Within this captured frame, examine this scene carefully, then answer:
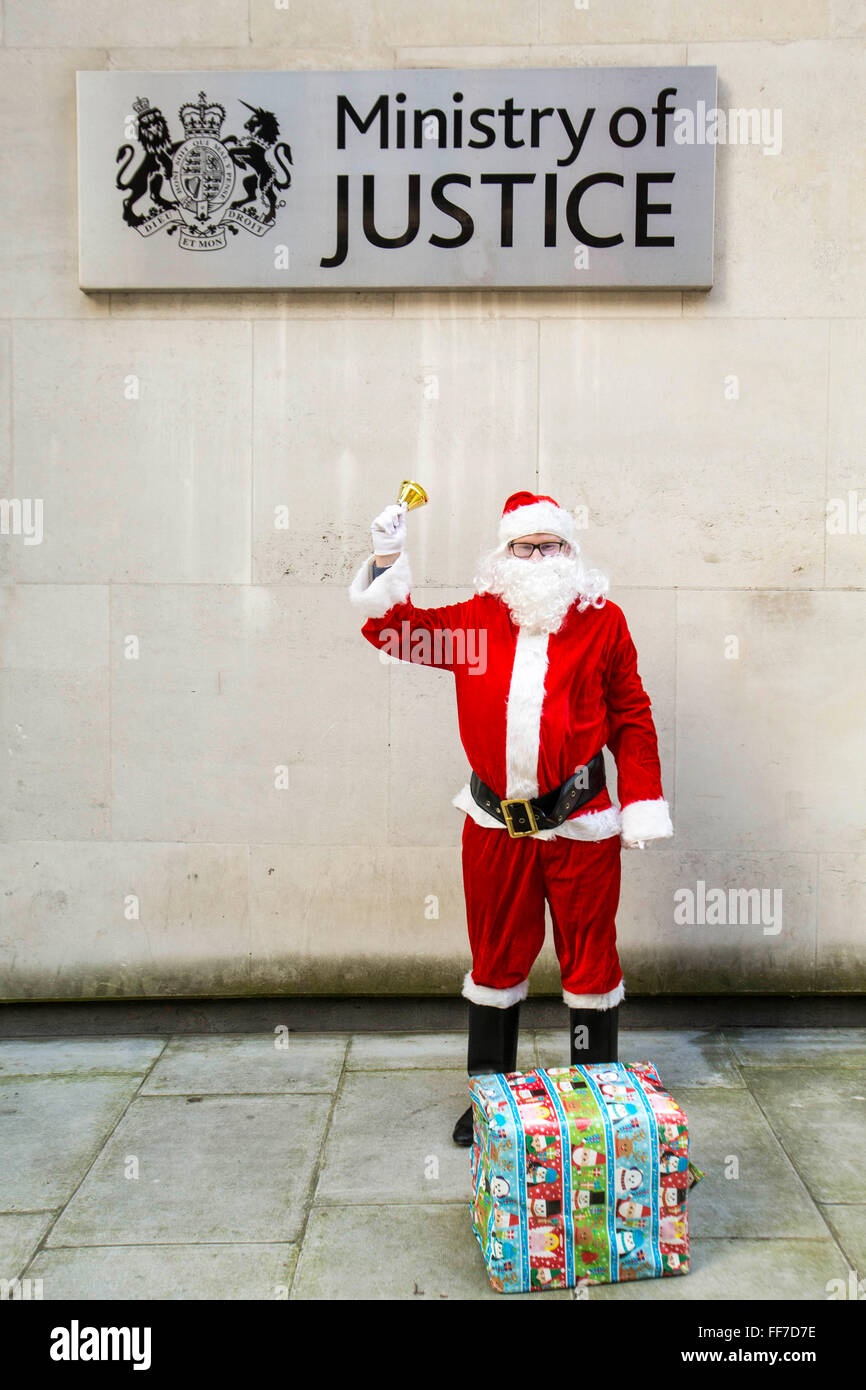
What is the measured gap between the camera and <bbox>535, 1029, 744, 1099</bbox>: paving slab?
408 centimetres

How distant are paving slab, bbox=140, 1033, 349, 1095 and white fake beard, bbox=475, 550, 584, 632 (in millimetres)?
1900

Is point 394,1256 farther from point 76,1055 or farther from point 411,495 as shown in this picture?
point 411,495

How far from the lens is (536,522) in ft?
11.0

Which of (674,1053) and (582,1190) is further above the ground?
(582,1190)

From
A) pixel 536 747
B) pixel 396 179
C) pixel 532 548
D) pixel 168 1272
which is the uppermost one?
pixel 396 179

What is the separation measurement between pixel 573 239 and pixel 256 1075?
133 inches

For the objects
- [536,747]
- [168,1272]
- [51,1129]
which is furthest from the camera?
[51,1129]

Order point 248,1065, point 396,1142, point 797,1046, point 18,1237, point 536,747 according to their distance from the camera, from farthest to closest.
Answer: point 797,1046, point 248,1065, point 396,1142, point 536,747, point 18,1237

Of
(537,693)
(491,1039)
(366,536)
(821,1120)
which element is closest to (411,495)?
(537,693)

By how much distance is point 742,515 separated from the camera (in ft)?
14.5

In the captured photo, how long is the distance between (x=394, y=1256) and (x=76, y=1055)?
191cm

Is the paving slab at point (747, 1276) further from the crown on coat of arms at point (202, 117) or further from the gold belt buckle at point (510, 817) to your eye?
the crown on coat of arms at point (202, 117)

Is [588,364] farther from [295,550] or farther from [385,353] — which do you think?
[295,550]
